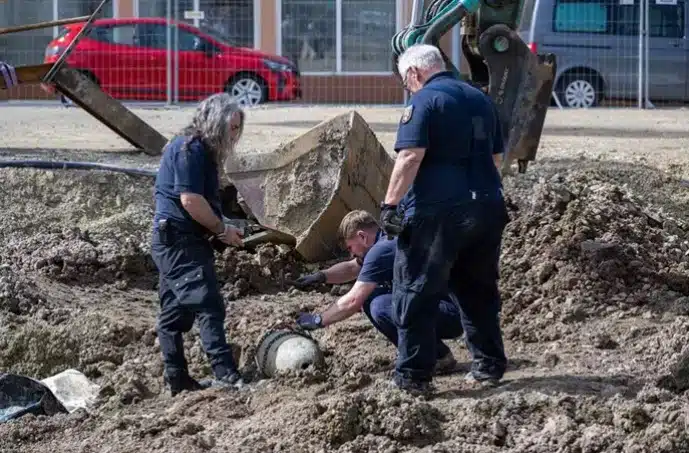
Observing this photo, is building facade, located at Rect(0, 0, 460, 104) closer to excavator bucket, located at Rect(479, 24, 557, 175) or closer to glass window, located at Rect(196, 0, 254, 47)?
glass window, located at Rect(196, 0, 254, 47)

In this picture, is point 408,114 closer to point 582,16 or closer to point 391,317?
point 391,317

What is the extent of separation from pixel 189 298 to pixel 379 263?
102cm

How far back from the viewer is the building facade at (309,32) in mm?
20719

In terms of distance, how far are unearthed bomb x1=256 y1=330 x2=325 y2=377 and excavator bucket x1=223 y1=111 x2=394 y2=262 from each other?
225 cm

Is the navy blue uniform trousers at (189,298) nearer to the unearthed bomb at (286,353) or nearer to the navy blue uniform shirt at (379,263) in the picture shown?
the unearthed bomb at (286,353)

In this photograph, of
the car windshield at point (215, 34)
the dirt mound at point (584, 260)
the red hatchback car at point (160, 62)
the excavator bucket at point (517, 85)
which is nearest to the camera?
the dirt mound at point (584, 260)

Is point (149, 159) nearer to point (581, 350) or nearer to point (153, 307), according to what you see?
point (153, 307)

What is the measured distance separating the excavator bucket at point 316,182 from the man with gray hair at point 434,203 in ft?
9.90

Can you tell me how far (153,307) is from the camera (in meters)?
9.27

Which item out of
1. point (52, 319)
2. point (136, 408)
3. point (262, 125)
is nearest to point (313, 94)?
point (262, 125)

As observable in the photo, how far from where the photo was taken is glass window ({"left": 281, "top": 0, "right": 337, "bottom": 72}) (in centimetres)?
2127

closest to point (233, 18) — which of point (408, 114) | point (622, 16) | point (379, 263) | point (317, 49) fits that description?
point (317, 49)

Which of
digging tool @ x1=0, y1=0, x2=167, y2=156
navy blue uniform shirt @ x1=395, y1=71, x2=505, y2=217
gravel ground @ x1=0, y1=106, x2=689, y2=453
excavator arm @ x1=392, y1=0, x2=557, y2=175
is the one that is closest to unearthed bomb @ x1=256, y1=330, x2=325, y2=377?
gravel ground @ x1=0, y1=106, x2=689, y2=453

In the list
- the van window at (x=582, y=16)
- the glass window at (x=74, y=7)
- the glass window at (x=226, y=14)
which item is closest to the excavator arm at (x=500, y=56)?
the van window at (x=582, y=16)
